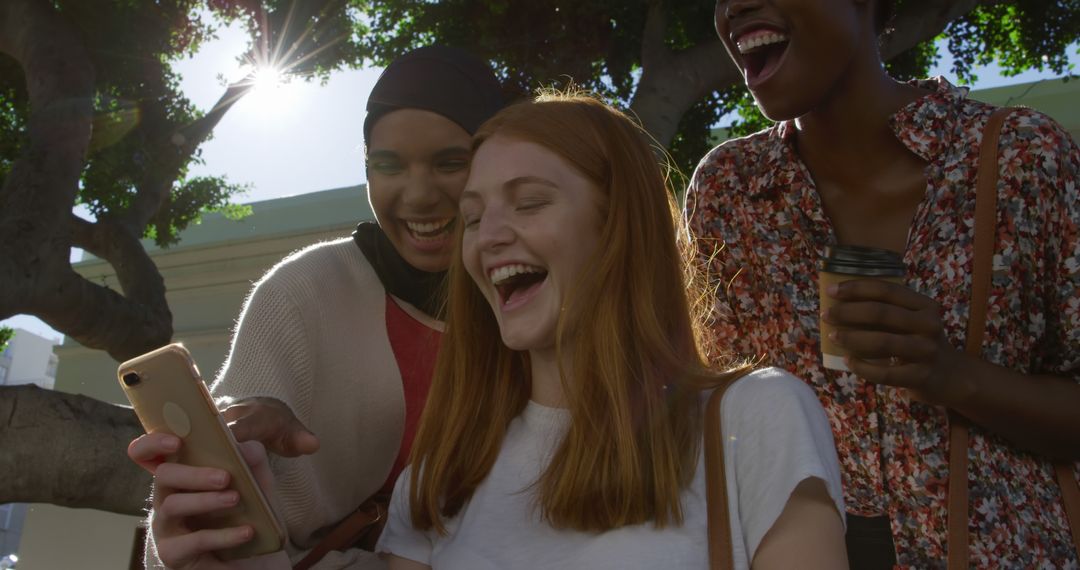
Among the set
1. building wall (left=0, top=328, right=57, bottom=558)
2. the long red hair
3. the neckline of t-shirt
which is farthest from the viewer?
building wall (left=0, top=328, right=57, bottom=558)

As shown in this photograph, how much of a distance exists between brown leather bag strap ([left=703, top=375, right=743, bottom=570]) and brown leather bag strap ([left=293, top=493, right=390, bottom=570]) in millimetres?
967

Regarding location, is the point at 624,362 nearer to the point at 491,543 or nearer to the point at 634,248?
the point at 634,248

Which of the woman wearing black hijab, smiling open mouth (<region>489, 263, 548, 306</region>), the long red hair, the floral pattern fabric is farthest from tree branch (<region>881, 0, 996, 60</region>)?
smiling open mouth (<region>489, 263, 548, 306</region>)

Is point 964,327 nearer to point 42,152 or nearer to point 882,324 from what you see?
point 882,324

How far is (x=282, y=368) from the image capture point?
96.8 inches

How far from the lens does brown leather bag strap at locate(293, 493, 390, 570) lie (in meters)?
2.42

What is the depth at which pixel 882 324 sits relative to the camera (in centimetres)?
199

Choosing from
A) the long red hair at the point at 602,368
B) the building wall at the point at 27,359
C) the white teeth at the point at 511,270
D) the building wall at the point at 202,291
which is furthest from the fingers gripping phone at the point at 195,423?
the building wall at the point at 27,359

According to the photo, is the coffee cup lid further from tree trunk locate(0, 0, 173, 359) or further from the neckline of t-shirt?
tree trunk locate(0, 0, 173, 359)

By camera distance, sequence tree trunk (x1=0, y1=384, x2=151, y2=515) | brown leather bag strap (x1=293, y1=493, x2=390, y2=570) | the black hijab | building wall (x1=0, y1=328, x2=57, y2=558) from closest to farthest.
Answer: brown leather bag strap (x1=293, y1=493, x2=390, y2=570) < the black hijab < tree trunk (x1=0, y1=384, x2=151, y2=515) < building wall (x1=0, y1=328, x2=57, y2=558)

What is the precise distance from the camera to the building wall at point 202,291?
16.1 metres

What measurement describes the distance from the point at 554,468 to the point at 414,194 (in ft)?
3.31

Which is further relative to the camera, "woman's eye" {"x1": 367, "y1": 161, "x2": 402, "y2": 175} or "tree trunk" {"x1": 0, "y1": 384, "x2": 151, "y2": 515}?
"tree trunk" {"x1": 0, "y1": 384, "x2": 151, "y2": 515}

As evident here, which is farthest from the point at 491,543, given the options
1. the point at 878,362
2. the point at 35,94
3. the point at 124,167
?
the point at 124,167
